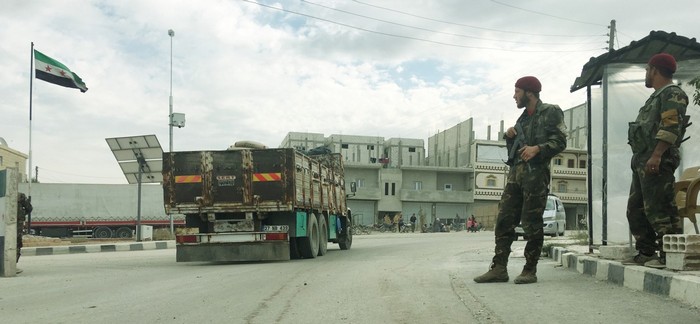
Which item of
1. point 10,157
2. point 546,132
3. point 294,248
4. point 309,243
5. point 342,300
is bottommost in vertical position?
point 294,248

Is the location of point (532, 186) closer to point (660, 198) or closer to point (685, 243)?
point (660, 198)

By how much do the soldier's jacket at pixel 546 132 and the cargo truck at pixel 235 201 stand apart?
638cm

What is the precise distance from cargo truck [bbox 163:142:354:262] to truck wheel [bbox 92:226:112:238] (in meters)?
24.5

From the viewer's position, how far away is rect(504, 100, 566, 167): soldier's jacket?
248 inches

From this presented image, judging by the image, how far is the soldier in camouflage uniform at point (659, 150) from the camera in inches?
222

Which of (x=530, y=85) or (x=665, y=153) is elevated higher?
(x=530, y=85)

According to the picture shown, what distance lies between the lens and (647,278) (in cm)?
563

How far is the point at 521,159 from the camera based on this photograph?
21.2ft

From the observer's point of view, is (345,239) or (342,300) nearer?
(342,300)

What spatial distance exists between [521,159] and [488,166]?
61.1 m

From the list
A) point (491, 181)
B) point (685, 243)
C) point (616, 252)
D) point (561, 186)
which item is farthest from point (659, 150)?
point (561, 186)

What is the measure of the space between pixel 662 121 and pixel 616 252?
6.35 ft

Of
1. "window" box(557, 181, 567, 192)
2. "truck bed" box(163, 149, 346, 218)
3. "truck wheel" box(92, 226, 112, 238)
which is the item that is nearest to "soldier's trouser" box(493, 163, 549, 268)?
"truck bed" box(163, 149, 346, 218)

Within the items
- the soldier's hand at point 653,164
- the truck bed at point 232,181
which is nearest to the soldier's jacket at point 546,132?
the soldier's hand at point 653,164
